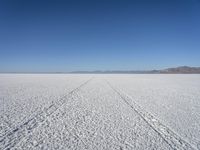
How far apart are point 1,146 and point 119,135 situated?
205 cm

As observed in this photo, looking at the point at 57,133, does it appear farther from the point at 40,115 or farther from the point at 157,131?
the point at 157,131

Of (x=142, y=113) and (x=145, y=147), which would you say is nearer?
(x=145, y=147)

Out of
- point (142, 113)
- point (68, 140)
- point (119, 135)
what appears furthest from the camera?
point (142, 113)

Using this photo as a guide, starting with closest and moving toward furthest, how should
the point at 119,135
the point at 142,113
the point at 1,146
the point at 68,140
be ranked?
the point at 1,146 → the point at 68,140 → the point at 119,135 → the point at 142,113

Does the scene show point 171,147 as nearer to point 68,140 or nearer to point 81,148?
point 81,148

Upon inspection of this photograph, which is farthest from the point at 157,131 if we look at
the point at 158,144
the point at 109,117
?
the point at 109,117

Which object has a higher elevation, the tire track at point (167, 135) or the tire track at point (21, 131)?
the tire track at point (21, 131)

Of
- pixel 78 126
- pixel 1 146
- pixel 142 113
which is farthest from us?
pixel 142 113

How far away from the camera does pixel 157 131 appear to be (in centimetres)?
336

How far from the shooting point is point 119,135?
3.18m

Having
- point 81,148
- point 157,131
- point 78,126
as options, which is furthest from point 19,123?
point 157,131

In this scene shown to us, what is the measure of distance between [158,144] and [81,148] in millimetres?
1318

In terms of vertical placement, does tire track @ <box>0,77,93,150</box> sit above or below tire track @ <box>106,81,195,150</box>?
above

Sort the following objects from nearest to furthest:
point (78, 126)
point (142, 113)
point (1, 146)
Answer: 1. point (1, 146)
2. point (78, 126)
3. point (142, 113)
